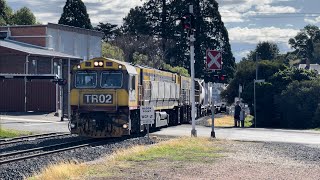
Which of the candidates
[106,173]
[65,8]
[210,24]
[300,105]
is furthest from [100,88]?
[65,8]

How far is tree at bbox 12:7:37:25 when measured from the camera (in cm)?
8588

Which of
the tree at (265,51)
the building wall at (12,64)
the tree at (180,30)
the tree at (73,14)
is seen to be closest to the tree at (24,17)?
the tree at (73,14)

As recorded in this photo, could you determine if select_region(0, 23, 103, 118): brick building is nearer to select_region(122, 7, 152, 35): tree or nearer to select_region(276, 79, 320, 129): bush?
select_region(276, 79, 320, 129): bush

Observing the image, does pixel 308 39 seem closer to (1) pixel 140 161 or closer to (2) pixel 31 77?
(2) pixel 31 77

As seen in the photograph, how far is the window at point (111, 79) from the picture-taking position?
23047 millimetres

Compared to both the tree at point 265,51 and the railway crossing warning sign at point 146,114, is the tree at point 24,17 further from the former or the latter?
the railway crossing warning sign at point 146,114

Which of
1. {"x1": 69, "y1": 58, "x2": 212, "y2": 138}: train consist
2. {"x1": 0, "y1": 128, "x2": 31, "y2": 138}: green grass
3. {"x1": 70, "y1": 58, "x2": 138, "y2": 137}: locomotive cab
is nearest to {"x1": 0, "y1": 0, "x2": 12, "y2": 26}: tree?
{"x1": 0, "y1": 128, "x2": 31, "y2": 138}: green grass

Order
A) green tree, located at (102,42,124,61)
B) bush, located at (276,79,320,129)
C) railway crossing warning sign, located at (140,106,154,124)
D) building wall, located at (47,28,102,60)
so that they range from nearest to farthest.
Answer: railway crossing warning sign, located at (140,106,154,124), bush, located at (276,79,320,129), building wall, located at (47,28,102,60), green tree, located at (102,42,124,61)

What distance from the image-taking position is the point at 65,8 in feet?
290

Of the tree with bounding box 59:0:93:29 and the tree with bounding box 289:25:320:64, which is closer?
the tree with bounding box 59:0:93:29

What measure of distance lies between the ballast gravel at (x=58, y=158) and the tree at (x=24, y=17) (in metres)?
67.1

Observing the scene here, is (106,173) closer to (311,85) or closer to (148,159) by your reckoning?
(148,159)

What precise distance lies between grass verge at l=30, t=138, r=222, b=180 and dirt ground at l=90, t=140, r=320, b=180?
24mm

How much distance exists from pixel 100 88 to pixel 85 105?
0.92 metres
